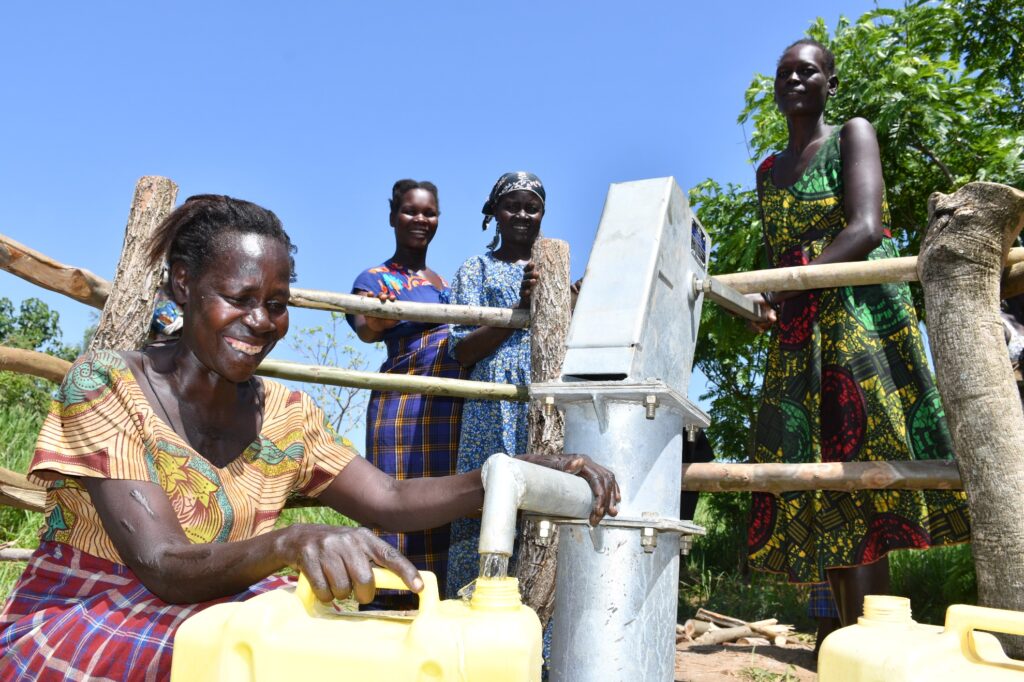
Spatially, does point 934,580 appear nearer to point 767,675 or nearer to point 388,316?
point 767,675

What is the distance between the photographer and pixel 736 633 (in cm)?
518

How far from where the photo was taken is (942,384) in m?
2.06

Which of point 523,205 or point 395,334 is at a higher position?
point 523,205

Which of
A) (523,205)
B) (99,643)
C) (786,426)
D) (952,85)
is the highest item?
(952,85)

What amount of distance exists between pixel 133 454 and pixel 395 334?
2210 mm

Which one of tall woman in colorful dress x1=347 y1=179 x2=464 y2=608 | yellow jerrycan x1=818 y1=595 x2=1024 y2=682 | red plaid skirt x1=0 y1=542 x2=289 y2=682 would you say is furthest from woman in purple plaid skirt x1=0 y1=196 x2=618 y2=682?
tall woman in colorful dress x1=347 y1=179 x2=464 y2=608

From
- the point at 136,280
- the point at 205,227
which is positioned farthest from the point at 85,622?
the point at 136,280

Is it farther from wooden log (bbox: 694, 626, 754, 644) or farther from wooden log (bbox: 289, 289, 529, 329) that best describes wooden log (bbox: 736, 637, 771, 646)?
wooden log (bbox: 289, 289, 529, 329)

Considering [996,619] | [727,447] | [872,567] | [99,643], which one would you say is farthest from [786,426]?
[727,447]

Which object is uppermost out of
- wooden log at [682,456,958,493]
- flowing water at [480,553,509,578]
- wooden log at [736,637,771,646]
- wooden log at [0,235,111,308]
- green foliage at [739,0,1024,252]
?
green foliage at [739,0,1024,252]

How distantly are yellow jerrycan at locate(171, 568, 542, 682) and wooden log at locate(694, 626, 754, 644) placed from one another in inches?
167

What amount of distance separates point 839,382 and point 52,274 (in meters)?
2.65

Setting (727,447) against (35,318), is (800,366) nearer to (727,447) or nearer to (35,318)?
(727,447)

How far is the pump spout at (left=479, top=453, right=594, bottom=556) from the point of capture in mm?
1250
